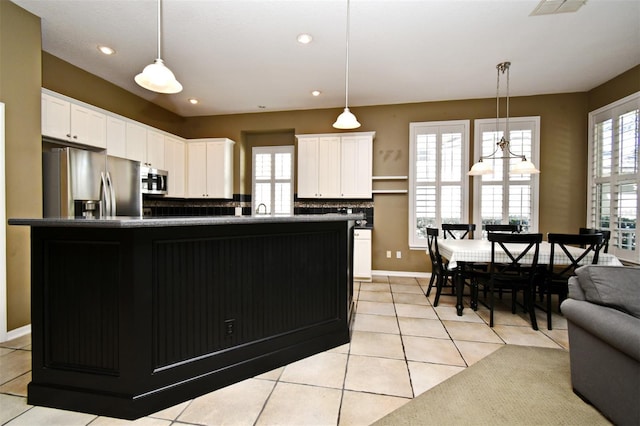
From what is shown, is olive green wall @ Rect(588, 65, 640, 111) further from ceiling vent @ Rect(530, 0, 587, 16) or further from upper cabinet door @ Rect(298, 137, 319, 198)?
upper cabinet door @ Rect(298, 137, 319, 198)

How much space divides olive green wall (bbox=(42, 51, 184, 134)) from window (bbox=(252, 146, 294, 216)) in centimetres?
187

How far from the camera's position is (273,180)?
5672 mm

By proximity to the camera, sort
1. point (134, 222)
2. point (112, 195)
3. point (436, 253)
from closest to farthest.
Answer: point (134, 222) → point (112, 195) → point (436, 253)

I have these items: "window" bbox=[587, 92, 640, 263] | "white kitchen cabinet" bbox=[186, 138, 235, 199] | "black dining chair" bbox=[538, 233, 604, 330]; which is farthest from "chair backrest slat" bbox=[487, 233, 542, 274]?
"white kitchen cabinet" bbox=[186, 138, 235, 199]

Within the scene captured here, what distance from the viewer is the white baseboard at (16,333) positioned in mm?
2473

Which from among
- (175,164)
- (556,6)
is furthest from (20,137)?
(556,6)

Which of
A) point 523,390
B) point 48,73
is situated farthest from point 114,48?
point 523,390

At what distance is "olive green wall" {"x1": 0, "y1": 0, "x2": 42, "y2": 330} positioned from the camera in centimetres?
251

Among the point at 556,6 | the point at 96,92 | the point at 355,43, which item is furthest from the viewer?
the point at 96,92

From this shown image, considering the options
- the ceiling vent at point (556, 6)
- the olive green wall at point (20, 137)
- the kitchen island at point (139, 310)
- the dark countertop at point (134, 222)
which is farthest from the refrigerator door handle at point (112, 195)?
the ceiling vent at point (556, 6)

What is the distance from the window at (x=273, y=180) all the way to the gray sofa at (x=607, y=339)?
452 cm

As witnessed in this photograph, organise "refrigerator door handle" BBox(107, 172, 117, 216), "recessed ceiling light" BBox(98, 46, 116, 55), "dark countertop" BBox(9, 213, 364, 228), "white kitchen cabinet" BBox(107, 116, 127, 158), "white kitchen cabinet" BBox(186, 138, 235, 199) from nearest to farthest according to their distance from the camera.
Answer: "dark countertop" BBox(9, 213, 364, 228)
"recessed ceiling light" BBox(98, 46, 116, 55)
"refrigerator door handle" BBox(107, 172, 117, 216)
"white kitchen cabinet" BBox(107, 116, 127, 158)
"white kitchen cabinet" BBox(186, 138, 235, 199)

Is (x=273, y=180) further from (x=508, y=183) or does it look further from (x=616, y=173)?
(x=616, y=173)

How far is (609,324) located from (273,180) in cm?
504
